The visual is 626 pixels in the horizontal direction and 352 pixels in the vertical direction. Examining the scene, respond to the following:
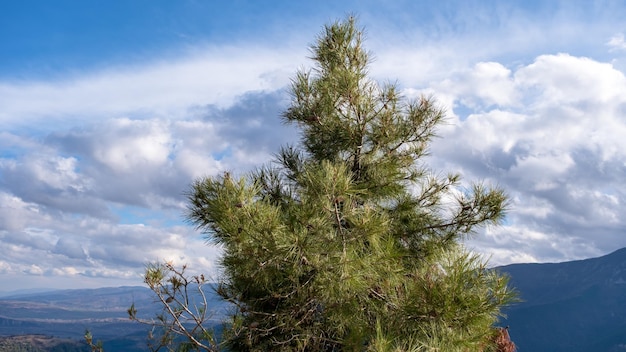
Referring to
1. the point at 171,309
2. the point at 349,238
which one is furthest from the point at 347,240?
the point at 171,309

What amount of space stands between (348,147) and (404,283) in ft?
8.33

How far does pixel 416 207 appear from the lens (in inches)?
377

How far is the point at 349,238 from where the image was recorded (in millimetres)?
7055

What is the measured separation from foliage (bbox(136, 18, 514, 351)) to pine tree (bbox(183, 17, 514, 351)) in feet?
0.07

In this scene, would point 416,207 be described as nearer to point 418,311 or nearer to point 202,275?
point 418,311

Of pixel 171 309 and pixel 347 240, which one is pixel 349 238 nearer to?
pixel 347 240

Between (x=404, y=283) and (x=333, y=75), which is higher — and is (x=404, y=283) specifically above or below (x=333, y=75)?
below

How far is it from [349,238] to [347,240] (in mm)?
50

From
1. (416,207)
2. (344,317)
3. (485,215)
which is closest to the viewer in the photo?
(344,317)

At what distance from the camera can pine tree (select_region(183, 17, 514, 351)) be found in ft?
21.5

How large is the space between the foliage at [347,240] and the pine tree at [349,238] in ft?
0.07

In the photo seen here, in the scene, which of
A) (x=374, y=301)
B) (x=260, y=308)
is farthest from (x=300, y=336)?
(x=374, y=301)

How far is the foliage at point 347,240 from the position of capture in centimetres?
656

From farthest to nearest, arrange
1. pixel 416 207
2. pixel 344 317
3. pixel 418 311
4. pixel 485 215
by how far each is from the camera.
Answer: pixel 416 207
pixel 485 215
pixel 344 317
pixel 418 311
